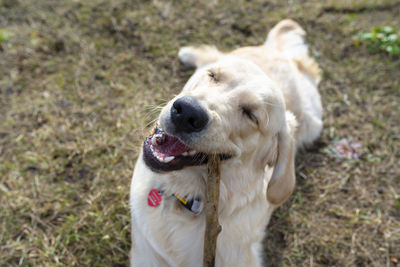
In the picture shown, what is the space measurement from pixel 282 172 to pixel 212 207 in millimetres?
714

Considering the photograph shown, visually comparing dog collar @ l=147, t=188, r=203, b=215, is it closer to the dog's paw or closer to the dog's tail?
the dog's paw

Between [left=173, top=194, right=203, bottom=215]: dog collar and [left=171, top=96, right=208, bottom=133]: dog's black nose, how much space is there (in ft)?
2.02

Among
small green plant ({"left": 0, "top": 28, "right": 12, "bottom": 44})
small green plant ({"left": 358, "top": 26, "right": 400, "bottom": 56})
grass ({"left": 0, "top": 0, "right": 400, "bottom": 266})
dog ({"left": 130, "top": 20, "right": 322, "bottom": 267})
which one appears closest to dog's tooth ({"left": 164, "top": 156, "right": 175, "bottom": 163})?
dog ({"left": 130, "top": 20, "right": 322, "bottom": 267})

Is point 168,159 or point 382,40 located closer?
point 168,159

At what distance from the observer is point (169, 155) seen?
205cm

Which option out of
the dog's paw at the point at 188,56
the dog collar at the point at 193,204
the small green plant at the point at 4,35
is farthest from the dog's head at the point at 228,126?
the small green plant at the point at 4,35

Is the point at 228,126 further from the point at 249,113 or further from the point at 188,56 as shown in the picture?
the point at 188,56

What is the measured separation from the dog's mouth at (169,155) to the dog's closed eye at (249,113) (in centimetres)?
34

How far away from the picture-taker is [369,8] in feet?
17.7

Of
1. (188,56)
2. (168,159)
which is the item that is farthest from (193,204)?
(188,56)

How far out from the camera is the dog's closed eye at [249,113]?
7.22ft

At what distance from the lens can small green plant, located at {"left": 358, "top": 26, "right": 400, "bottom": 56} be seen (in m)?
4.77

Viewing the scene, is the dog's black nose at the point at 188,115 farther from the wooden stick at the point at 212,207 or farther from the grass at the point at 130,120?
the grass at the point at 130,120

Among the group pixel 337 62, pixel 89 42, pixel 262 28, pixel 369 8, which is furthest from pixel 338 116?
pixel 89 42
